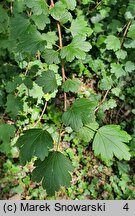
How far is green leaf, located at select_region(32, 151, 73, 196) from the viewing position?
1549 mm

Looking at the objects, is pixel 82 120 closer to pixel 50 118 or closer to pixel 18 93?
pixel 18 93

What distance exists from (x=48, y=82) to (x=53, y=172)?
0.47 m

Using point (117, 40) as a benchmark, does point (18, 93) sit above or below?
below

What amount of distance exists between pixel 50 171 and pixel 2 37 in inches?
57.4

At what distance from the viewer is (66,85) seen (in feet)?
5.66

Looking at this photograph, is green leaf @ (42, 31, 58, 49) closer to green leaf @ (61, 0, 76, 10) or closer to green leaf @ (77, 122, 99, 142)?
green leaf @ (61, 0, 76, 10)

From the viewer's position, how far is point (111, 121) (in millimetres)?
3650

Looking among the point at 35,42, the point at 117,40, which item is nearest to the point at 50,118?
the point at 117,40

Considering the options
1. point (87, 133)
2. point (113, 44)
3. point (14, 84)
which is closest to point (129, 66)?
point (113, 44)

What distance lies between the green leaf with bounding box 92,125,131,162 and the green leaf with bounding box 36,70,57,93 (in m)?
0.33

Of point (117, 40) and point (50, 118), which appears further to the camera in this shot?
point (50, 118)

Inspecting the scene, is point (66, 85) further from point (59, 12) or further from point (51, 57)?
point (59, 12)

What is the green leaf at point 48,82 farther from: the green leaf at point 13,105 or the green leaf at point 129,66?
the green leaf at point 129,66

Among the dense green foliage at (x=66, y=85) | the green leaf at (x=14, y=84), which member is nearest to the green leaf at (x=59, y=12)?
the dense green foliage at (x=66, y=85)
